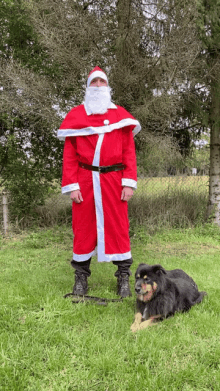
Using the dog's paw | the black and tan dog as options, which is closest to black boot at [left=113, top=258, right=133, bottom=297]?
the black and tan dog

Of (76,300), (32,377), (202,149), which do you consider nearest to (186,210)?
(202,149)

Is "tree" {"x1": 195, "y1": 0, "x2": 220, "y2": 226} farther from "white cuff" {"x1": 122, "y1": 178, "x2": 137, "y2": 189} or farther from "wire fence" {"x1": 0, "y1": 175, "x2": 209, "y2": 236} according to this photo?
"white cuff" {"x1": 122, "y1": 178, "x2": 137, "y2": 189}

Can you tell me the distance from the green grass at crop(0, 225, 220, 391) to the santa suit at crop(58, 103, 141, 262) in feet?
1.80

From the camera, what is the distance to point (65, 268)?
171 inches

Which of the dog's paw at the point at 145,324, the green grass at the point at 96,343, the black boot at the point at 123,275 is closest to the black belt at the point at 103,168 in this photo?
the black boot at the point at 123,275

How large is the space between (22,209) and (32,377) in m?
5.13

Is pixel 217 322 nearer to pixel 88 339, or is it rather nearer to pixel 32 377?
pixel 88 339

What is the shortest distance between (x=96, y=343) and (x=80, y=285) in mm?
1034

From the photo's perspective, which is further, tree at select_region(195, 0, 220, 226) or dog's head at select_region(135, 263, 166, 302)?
tree at select_region(195, 0, 220, 226)

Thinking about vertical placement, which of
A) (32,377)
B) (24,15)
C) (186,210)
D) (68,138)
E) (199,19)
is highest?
(24,15)

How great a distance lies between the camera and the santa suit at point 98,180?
3109 mm

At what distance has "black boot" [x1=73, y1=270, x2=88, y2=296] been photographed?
322cm

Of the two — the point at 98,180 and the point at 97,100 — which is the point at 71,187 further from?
the point at 97,100

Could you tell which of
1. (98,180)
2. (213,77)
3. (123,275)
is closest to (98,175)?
(98,180)
